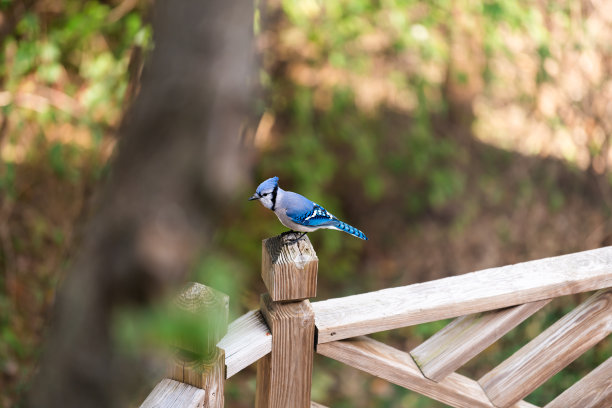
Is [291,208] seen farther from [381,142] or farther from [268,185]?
[381,142]

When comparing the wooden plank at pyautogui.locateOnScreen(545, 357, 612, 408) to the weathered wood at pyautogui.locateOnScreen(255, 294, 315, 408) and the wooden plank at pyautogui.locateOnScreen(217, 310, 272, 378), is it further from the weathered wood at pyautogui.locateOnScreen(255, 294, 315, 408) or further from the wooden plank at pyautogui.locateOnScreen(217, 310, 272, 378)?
the wooden plank at pyautogui.locateOnScreen(217, 310, 272, 378)

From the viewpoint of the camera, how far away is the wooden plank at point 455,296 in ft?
4.29

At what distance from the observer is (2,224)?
3613 millimetres

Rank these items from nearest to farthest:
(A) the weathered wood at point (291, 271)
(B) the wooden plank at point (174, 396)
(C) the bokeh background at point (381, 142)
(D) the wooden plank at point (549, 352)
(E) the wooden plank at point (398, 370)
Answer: (B) the wooden plank at point (174, 396)
(A) the weathered wood at point (291, 271)
(E) the wooden plank at point (398, 370)
(D) the wooden plank at point (549, 352)
(C) the bokeh background at point (381, 142)

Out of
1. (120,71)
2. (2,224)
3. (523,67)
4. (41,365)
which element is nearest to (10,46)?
(120,71)

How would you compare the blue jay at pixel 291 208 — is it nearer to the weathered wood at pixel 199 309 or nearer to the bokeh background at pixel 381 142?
the weathered wood at pixel 199 309

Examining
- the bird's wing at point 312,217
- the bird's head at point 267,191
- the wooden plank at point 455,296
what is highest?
the bird's head at point 267,191

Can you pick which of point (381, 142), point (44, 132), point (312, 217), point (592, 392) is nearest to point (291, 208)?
point (312, 217)

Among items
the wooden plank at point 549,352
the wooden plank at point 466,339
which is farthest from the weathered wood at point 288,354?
the wooden plank at point 549,352

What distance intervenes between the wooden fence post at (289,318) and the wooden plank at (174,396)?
0.19 m

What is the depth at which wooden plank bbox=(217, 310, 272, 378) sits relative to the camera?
1196 mm

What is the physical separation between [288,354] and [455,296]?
38cm

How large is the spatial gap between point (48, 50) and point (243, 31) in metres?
2.82

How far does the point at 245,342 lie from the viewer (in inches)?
48.6
